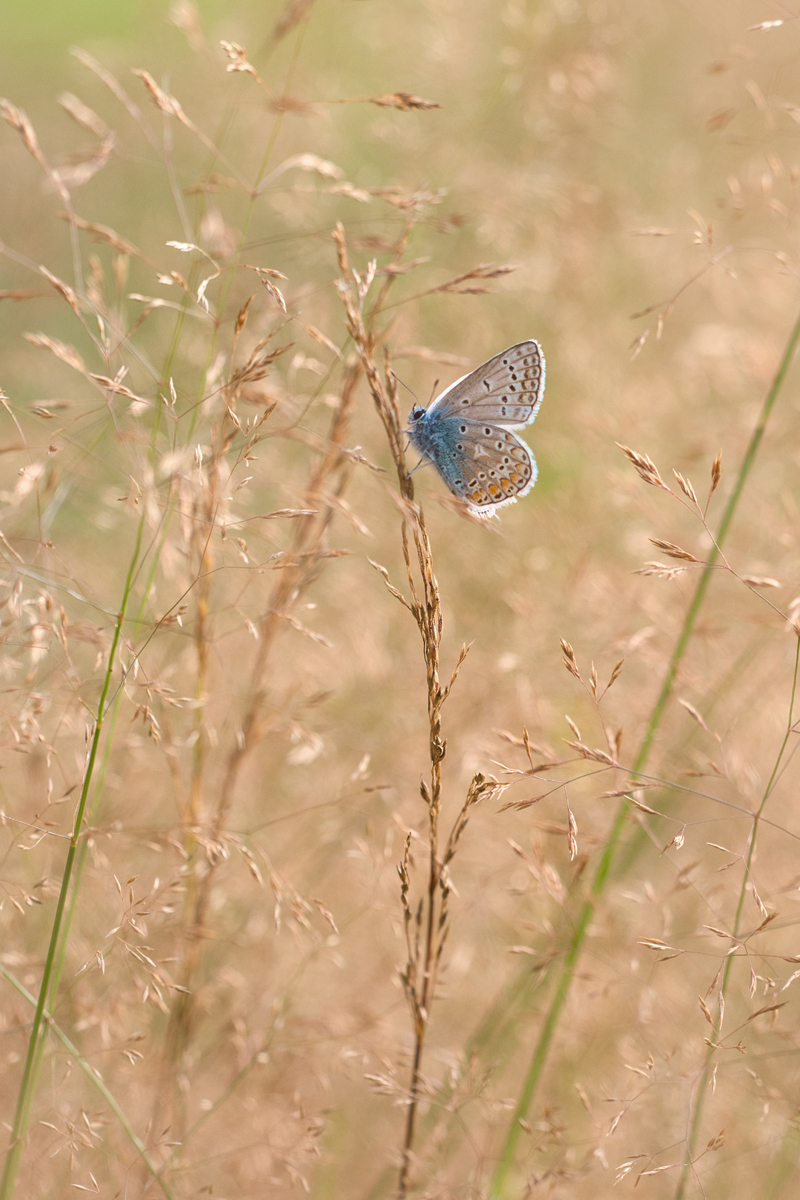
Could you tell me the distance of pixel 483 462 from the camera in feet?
7.06

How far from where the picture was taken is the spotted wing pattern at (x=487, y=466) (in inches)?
80.5

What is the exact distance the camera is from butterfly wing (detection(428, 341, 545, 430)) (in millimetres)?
1899

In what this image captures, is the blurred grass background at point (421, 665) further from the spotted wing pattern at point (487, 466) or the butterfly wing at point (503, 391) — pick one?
the spotted wing pattern at point (487, 466)

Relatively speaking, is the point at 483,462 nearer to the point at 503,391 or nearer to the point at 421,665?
the point at 503,391

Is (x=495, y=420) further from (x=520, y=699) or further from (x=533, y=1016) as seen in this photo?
(x=533, y=1016)

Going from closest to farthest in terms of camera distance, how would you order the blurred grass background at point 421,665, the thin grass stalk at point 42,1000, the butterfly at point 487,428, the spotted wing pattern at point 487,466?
the thin grass stalk at point 42,1000 < the blurred grass background at point 421,665 < the butterfly at point 487,428 < the spotted wing pattern at point 487,466

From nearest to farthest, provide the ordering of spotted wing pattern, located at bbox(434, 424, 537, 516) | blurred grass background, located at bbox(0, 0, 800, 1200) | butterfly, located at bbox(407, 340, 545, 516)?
blurred grass background, located at bbox(0, 0, 800, 1200) → butterfly, located at bbox(407, 340, 545, 516) → spotted wing pattern, located at bbox(434, 424, 537, 516)

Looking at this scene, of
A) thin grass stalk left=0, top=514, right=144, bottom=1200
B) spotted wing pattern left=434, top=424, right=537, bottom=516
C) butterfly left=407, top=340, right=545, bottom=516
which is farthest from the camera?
spotted wing pattern left=434, top=424, right=537, bottom=516

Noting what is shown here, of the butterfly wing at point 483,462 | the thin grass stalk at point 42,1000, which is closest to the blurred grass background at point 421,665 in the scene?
the thin grass stalk at point 42,1000

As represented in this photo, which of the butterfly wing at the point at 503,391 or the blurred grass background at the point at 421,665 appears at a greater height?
the butterfly wing at the point at 503,391

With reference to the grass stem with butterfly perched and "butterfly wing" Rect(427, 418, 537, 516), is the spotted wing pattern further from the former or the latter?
the grass stem with butterfly perched

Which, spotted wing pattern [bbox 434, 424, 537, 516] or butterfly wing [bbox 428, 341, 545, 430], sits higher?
butterfly wing [bbox 428, 341, 545, 430]

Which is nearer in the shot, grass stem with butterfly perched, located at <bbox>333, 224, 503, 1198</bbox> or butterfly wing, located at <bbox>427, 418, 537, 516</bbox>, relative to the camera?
grass stem with butterfly perched, located at <bbox>333, 224, 503, 1198</bbox>

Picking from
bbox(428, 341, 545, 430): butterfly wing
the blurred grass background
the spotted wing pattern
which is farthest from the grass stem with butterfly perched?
the spotted wing pattern
